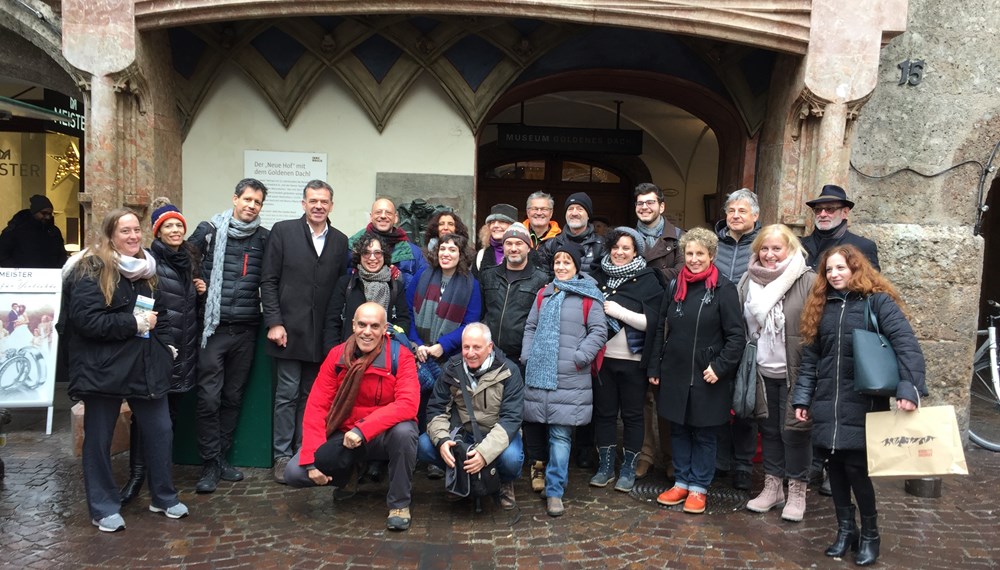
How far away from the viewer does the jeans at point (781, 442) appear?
14.0ft

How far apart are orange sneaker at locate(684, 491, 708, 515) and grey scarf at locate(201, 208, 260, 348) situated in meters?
3.08

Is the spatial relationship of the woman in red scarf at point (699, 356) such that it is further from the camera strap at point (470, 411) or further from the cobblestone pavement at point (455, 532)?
the camera strap at point (470, 411)

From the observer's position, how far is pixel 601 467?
4.84 metres

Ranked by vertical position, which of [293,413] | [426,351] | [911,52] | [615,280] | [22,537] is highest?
[911,52]

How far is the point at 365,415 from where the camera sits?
4.25 meters

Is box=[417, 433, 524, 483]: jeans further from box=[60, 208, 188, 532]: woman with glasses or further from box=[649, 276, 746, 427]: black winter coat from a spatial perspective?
box=[60, 208, 188, 532]: woman with glasses

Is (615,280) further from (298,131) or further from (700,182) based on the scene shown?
(700,182)

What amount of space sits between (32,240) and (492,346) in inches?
225

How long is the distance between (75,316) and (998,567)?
4.89 m

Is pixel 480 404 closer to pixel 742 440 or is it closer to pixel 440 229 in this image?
pixel 440 229

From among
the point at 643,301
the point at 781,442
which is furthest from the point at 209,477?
the point at 781,442

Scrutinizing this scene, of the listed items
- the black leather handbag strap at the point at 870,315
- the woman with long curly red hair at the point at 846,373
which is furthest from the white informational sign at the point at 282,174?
the black leather handbag strap at the point at 870,315

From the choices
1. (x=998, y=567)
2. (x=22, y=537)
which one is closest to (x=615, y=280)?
(x=998, y=567)

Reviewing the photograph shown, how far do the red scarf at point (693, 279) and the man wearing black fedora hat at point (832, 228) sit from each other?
0.85 m
